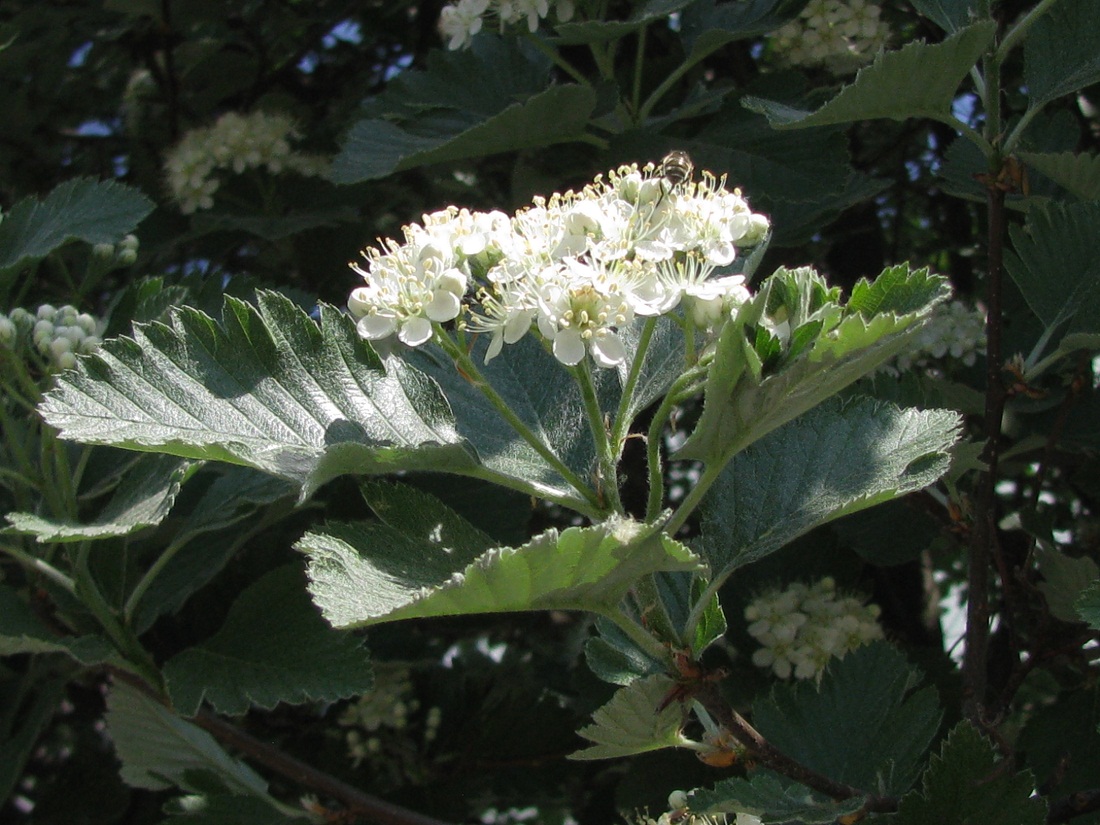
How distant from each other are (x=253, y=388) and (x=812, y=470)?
532 millimetres

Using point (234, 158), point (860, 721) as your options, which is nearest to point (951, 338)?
point (860, 721)

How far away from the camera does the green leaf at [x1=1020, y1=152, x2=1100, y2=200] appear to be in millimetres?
1528

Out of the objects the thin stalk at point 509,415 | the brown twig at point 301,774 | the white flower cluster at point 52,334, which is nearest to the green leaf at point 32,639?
the brown twig at point 301,774

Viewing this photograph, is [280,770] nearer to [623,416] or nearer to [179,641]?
[179,641]

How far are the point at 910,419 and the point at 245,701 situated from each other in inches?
35.6

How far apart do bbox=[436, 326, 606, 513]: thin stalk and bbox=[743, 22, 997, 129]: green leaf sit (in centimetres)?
56

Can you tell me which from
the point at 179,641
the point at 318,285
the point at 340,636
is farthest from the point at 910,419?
the point at 318,285

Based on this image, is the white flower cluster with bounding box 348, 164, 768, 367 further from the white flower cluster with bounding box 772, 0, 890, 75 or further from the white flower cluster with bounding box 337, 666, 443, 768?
the white flower cluster with bounding box 337, 666, 443, 768

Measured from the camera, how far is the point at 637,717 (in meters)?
1.07

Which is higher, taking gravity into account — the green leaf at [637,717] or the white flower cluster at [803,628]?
the green leaf at [637,717]

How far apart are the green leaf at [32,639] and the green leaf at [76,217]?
508 mm

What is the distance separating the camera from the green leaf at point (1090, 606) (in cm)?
111

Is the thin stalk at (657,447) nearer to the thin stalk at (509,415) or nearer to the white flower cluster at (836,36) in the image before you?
the thin stalk at (509,415)

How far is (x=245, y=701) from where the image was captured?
59.7 inches
